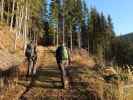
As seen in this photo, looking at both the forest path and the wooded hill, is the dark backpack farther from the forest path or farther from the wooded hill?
the wooded hill

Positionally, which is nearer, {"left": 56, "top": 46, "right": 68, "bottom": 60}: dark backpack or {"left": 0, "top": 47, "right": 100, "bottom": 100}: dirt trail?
{"left": 0, "top": 47, "right": 100, "bottom": 100}: dirt trail

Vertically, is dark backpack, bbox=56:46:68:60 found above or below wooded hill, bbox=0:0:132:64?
below

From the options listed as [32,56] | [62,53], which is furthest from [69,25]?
[62,53]

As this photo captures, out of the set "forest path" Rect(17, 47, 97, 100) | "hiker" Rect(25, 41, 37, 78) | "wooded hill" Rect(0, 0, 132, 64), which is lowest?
"forest path" Rect(17, 47, 97, 100)

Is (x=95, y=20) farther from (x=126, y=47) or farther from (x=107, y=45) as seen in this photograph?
(x=126, y=47)

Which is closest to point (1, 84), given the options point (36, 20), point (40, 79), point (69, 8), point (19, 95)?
point (19, 95)

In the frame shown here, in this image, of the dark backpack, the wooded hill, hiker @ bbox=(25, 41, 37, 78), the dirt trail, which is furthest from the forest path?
the wooded hill

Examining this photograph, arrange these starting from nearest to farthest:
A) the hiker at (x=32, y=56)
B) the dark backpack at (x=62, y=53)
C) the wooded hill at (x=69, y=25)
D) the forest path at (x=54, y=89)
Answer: the forest path at (x=54, y=89) < the dark backpack at (x=62, y=53) < the hiker at (x=32, y=56) < the wooded hill at (x=69, y=25)

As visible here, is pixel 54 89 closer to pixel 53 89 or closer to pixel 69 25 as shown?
pixel 53 89

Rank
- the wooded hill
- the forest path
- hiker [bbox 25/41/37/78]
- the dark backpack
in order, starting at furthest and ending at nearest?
the wooded hill
hiker [bbox 25/41/37/78]
the dark backpack
the forest path

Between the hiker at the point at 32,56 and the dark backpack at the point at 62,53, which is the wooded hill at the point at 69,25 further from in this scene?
the dark backpack at the point at 62,53

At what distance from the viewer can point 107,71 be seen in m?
19.3

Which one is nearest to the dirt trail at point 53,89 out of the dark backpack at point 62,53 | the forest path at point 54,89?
the forest path at point 54,89

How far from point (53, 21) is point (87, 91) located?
74.1 m
